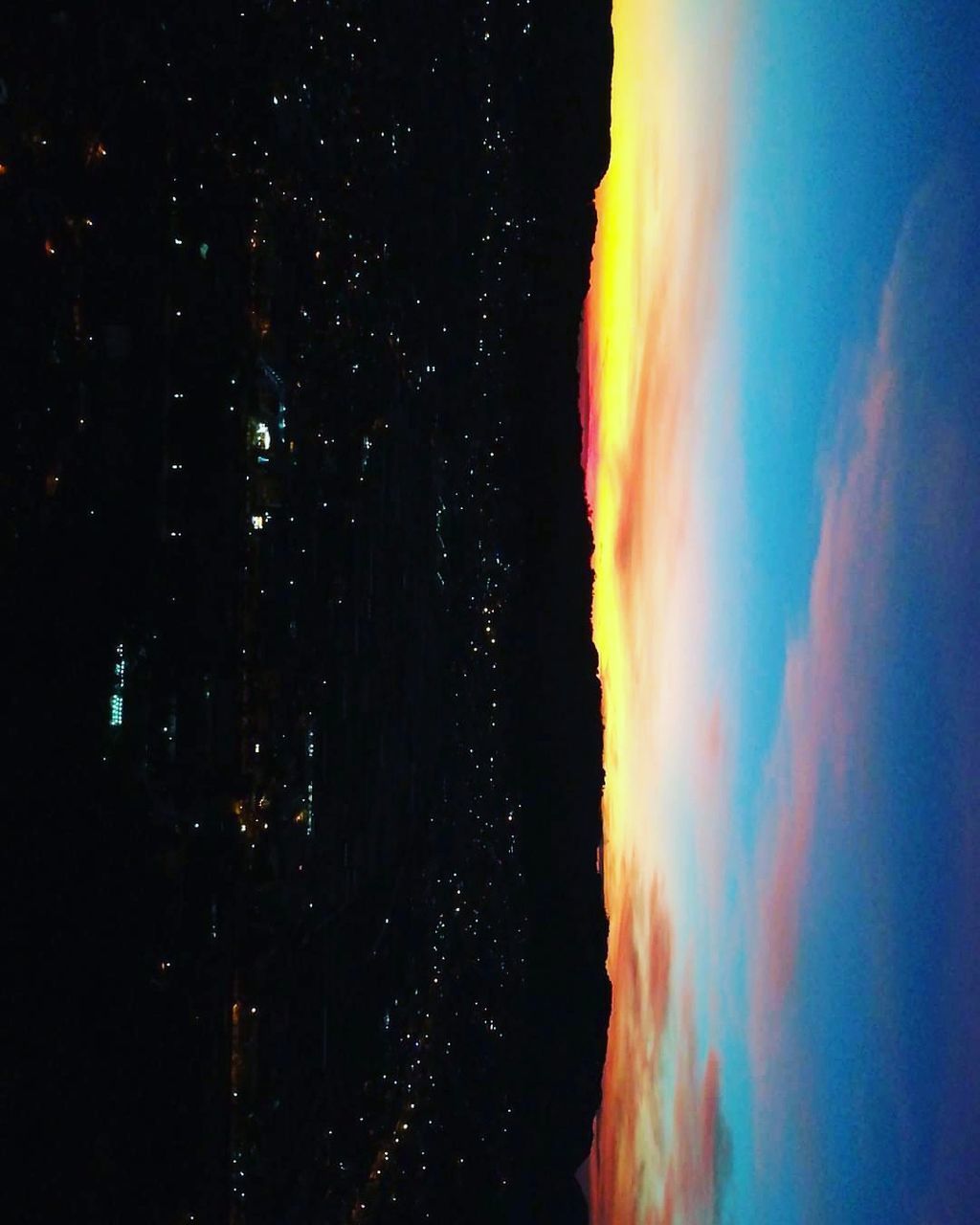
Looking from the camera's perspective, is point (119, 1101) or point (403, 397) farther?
point (403, 397)

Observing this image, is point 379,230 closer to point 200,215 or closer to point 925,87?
point 200,215

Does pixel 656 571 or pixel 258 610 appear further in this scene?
pixel 656 571

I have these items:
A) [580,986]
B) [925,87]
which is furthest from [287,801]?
[580,986]

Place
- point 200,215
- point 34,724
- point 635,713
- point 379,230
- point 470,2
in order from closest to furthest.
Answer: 1. point 34,724
2. point 200,215
3. point 379,230
4. point 470,2
5. point 635,713

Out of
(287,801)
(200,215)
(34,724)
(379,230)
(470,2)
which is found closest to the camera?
(34,724)

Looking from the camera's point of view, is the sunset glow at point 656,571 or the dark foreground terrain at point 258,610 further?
the sunset glow at point 656,571

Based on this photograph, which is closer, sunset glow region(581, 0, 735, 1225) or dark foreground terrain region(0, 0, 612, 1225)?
dark foreground terrain region(0, 0, 612, 1225)

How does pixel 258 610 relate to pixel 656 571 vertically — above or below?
below

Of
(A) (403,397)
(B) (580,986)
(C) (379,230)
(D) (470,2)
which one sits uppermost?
(D) (470,2)

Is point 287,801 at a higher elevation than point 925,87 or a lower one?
lower
